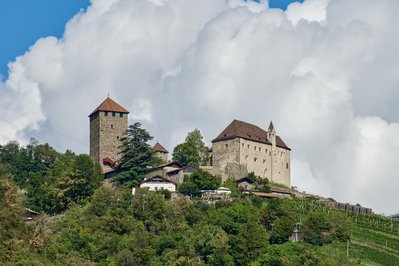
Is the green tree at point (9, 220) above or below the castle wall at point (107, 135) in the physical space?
below

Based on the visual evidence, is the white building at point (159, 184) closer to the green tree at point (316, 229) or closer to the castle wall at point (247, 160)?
the castle wall at point (247, 160)

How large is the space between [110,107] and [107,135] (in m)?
3.47

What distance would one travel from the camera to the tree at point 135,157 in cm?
9619

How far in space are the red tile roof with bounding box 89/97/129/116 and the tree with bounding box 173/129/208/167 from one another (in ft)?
26.0

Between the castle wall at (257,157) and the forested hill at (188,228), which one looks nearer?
the forested hill at (188,228)

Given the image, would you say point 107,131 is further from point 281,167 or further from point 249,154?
point 281,167

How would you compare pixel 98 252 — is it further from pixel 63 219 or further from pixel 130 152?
pixel 130 152

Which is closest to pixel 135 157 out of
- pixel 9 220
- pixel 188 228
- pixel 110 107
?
pixel 110 107

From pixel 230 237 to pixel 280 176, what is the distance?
2913 cm

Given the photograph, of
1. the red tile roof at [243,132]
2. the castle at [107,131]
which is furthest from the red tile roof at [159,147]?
the red tile roof at [243,132]

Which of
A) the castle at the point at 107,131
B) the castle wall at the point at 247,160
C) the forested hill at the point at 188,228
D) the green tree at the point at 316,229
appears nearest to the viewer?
the forested hill at the point at 188,228

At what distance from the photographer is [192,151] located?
103 m

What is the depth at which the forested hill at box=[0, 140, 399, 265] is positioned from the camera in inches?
2936

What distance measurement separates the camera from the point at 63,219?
273 ft
